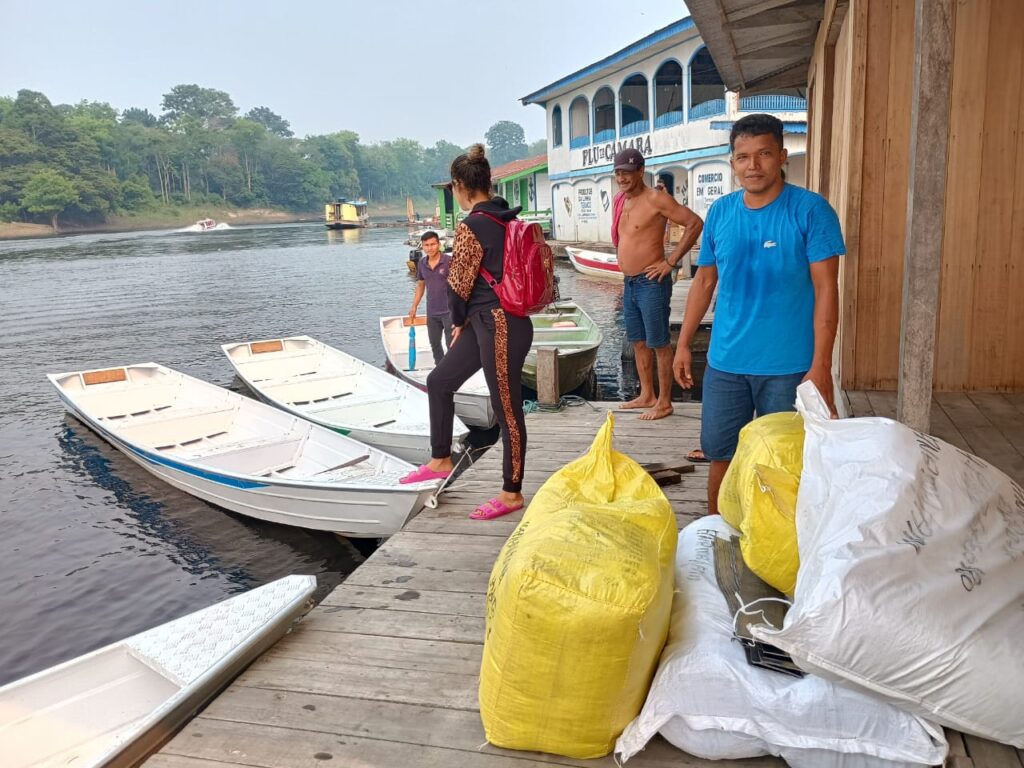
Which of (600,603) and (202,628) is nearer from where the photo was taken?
(600,603)

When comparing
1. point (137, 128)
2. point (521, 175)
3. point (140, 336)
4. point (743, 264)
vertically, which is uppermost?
point (137, 128)

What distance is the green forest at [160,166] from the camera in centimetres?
7844

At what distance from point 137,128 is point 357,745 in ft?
407

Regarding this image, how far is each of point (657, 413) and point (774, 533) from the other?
3.52m

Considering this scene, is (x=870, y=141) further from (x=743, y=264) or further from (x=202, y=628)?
(x=202, y=628)

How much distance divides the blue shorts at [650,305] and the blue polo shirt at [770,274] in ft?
7.93

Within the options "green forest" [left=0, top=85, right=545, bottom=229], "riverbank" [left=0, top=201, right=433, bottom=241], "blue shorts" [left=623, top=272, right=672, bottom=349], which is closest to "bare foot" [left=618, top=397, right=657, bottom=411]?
"blue shorts" [left=623, top=272, right=672, bottom=349]

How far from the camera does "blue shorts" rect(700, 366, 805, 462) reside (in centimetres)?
322

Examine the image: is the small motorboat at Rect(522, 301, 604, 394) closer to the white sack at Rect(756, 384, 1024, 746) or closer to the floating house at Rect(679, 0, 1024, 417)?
the floating house at Rect(679, 0, 1024, 417)

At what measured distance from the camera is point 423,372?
34.8 ft

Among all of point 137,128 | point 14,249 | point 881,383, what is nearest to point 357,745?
point 881,383

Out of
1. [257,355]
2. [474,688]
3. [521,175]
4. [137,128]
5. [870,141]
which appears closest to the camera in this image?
[474,688]

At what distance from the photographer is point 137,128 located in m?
110

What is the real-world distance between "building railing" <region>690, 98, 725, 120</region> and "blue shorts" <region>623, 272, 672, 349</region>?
1696 cm
